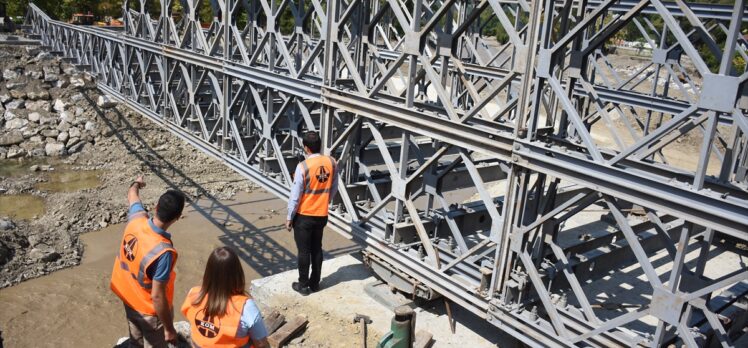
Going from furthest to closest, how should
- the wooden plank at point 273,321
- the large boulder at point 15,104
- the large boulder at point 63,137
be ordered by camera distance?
the large boulder at point 15,104
the large boulder at point 63,137
the wooden plank at point 273,321

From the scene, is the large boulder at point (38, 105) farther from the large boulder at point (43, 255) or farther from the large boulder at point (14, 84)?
the large boulder at point (43, 255)

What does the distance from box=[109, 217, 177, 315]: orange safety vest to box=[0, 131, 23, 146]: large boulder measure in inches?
651

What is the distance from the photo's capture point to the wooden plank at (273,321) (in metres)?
5.87

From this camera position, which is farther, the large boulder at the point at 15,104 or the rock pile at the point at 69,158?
the large boulder at the point at 15,104

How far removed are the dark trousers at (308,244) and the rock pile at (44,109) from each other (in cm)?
1436

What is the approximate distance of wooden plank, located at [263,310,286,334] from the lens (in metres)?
5.87

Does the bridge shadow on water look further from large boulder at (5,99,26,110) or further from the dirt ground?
large boulder at (5,99,26,110)

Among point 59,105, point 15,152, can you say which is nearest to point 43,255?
point 15,152

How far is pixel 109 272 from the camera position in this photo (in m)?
10.9

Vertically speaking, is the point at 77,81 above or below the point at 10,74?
below

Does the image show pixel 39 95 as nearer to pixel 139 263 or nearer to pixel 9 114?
pixel 9 114

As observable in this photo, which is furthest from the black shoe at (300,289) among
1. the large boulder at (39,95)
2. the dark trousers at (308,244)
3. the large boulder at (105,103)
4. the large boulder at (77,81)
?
the large boulder at (77,81)

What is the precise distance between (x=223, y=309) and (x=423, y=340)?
2780 mm

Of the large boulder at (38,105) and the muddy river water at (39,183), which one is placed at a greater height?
the large boulder at (38,105)
